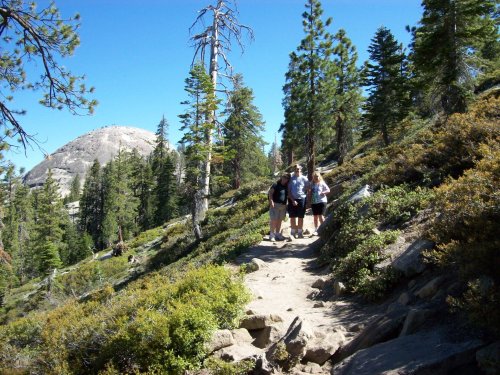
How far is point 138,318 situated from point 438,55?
16514 mm

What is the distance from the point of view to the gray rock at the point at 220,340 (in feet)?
16.8

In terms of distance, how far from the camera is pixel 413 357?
11.7 ft

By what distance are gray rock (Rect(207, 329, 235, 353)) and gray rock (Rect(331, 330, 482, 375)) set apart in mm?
1586

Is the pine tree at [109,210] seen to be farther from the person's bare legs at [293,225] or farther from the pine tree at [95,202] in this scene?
the person's bare legs at [293,225]

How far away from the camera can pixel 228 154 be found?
1962cm

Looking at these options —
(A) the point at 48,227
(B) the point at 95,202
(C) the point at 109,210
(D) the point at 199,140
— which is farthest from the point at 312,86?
(B) the point at 95,202

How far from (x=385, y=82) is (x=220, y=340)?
85.4ft

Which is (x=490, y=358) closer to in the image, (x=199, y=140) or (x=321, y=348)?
(x=321, y=348)

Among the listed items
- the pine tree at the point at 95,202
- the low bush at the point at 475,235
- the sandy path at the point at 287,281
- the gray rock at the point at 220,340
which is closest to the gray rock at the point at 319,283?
the sandy path at the point at 287,281

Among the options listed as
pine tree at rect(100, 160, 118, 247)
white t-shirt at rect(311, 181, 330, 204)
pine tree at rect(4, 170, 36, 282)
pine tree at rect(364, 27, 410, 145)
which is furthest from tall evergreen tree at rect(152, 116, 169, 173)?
white t-shirt at rect(311, 181, 330, 204)

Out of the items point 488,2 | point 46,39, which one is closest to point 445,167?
point 46,39

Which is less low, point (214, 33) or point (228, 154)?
point (214, 33)

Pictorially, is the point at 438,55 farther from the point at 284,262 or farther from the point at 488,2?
the point at 284,262

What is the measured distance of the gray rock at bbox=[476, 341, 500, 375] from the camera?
2.97 m
